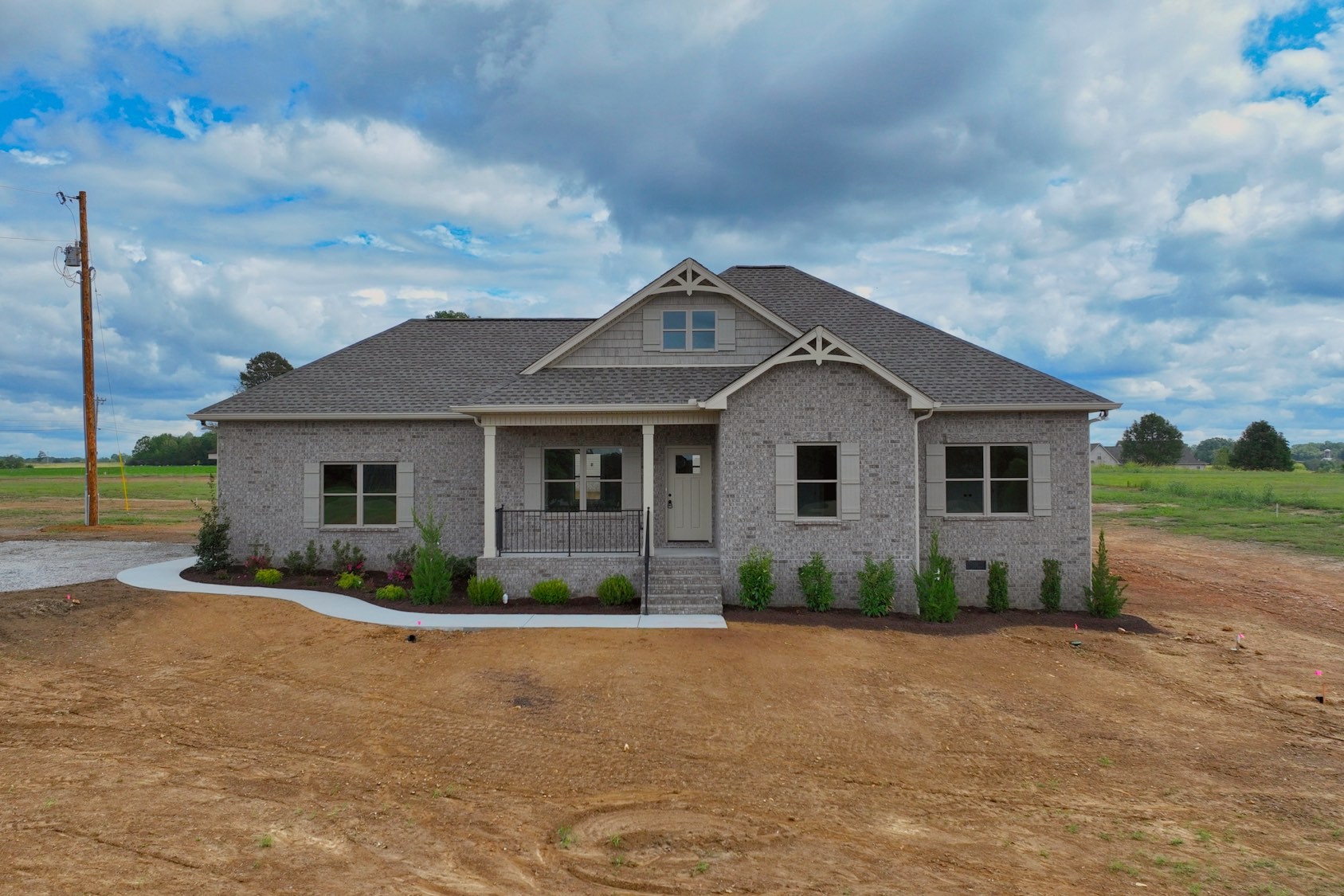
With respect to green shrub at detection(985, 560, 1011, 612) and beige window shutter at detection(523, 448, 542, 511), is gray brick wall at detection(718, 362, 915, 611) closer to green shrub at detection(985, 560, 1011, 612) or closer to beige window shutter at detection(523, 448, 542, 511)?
green shrub at detection(985, 560, 1011, 612)

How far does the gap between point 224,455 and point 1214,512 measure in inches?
1558

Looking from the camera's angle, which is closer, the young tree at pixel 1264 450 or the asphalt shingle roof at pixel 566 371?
the asphalt shingle roof at pixel 566 371

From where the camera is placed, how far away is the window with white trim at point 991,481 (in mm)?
14352

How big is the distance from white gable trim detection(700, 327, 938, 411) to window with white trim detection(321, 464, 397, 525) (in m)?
7.61

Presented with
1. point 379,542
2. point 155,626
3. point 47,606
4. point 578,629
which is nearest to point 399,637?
point 578,629

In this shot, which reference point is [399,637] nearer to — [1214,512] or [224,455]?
[224,455]

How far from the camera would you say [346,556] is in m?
15.8

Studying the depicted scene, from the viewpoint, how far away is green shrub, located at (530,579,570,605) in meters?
13.3

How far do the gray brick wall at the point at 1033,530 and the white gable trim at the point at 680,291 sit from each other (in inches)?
158

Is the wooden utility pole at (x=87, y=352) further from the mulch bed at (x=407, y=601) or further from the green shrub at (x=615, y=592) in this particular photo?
the green shrub at (x=615, y=592)

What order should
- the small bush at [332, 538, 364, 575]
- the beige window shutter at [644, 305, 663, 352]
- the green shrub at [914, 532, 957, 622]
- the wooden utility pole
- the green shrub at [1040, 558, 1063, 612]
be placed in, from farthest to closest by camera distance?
1. the wooden utility pole
2. the small bush at [332, 538, 364, 575]
3. the beige window shutter at [644, 305, 663, 352]
4. the green shrub at [1040, 558, 1063, 612]
5. the green shrub at [914, 532, 957, 622]

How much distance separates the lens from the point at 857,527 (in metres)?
13.4

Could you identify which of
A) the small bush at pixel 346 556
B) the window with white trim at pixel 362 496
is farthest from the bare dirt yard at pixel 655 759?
the window with white trim at pixel 362 496

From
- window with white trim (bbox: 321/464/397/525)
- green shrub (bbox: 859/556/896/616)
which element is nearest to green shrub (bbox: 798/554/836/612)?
green shrub (bbox: 859/556/896/616)
